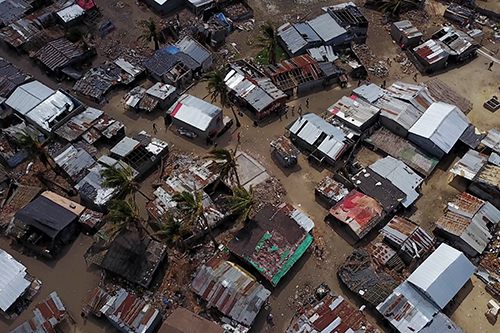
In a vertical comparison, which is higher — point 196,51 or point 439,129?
point 196,51

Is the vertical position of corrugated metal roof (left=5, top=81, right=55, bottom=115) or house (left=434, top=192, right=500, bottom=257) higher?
corrugated metal roof (left=5, top=81, right=55, bottom=115)

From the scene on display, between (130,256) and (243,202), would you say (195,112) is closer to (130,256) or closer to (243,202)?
(243,202)

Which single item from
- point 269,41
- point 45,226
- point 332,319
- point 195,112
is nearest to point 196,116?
point 195,112

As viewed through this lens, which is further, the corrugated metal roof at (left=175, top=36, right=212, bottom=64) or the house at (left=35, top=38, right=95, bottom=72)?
the corrugated metal roof at (left=175, top=36, right=212, bottom=64)

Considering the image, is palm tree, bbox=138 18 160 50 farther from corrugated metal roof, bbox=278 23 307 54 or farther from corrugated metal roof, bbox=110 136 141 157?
corrugated metal roof, bbox=278 23 307 54

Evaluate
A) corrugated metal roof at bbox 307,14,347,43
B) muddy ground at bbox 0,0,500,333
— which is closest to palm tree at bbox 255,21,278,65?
muddy ground at bbox 0,0,500,333

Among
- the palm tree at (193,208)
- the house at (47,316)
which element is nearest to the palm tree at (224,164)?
the palm tree at (193,208)

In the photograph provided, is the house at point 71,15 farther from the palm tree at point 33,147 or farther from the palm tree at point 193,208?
the palm tree at point 193,208
